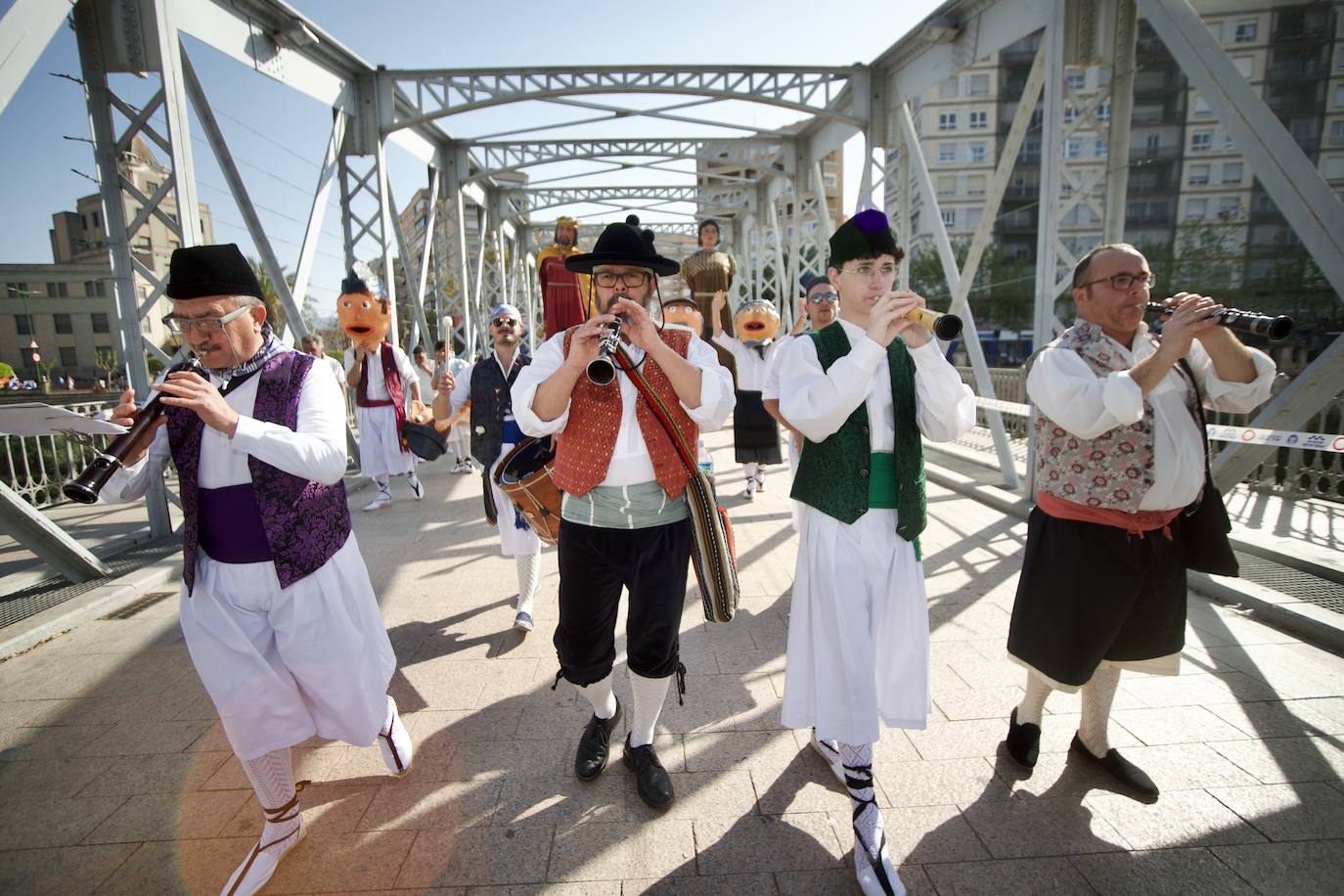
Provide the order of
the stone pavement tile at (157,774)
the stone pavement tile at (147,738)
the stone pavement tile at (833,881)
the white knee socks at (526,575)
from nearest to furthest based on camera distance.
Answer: the stone pavement tile at (833,881) → the stone pavement tile at (157,774) → the stone pavement tile at (147,738) → the white knee socks at (526,575)

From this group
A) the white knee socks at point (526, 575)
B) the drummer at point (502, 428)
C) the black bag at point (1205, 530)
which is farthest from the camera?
the white knee socks at point (526, 575)

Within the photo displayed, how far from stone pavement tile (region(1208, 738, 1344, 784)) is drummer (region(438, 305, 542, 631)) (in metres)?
A: 3.50

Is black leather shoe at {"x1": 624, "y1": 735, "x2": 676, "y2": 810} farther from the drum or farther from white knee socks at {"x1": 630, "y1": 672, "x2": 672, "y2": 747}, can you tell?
the drum

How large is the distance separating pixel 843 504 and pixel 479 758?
1.89m

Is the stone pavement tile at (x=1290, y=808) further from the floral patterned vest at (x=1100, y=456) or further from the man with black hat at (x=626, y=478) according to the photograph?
the man with black hat at (x=626, y=478)

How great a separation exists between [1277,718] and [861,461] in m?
2.43

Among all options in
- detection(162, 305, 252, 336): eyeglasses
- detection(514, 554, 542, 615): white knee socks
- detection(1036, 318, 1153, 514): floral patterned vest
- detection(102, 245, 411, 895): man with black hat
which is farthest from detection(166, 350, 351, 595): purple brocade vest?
detection(1036, 318, 1153, 514): floral patterned vest

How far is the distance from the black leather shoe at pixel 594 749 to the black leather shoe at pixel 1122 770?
1938 millimetres

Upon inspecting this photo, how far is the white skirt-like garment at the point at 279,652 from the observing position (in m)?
2.03

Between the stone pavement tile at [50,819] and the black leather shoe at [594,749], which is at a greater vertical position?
the black leather shoe at [594,749]

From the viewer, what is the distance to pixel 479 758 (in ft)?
8.79

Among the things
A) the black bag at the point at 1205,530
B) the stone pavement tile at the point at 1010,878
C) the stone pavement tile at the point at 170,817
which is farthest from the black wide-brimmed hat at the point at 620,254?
the stone pavement tile at the point at 170,817

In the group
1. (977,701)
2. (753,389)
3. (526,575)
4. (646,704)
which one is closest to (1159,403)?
(977,701)

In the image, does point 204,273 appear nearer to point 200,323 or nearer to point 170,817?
point 200,323
